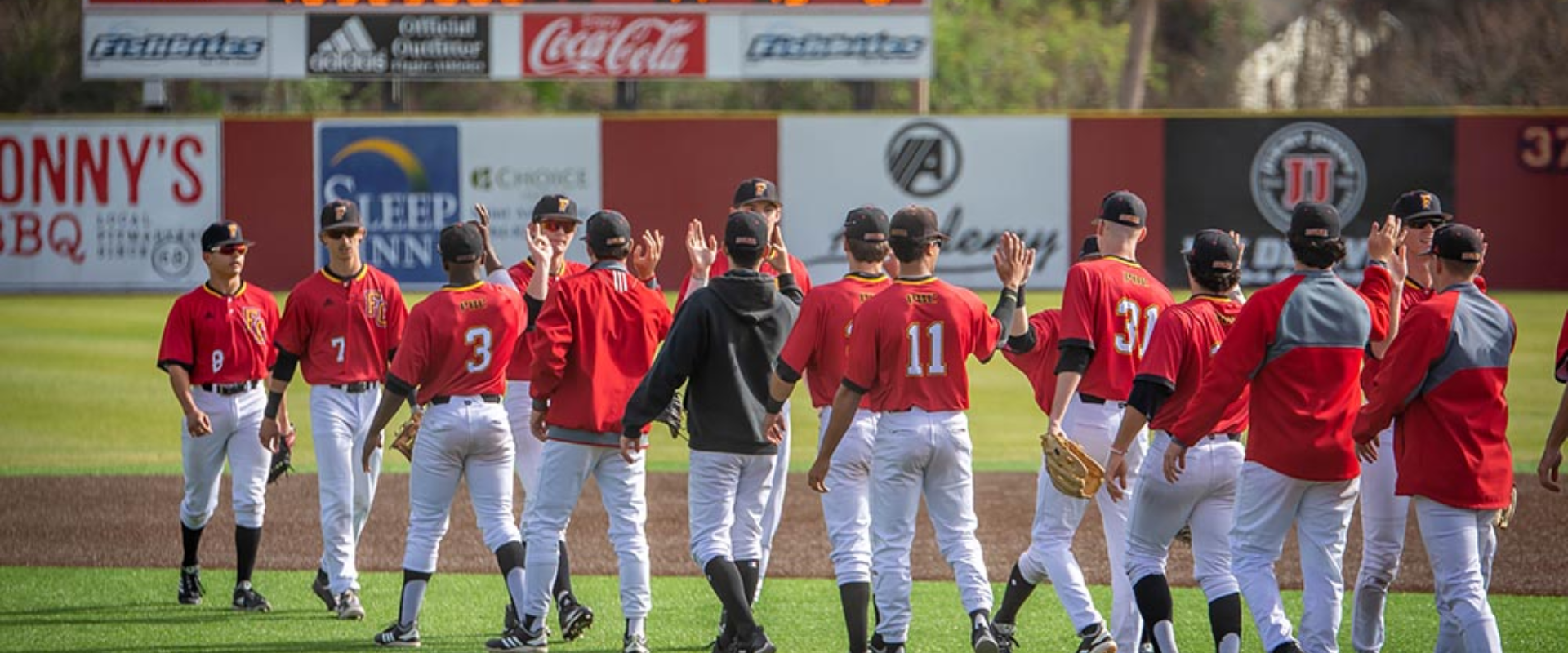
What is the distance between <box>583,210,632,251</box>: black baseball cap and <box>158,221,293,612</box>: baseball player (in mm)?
2324

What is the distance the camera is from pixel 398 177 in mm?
24500

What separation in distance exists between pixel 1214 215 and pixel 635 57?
27.5ft

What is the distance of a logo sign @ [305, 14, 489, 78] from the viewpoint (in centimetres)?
2408

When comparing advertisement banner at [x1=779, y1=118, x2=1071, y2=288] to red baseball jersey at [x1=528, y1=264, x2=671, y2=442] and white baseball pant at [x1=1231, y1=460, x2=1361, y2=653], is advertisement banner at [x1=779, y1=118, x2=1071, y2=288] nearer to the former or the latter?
red baseball jersey at [x1=528, y1=264, x2=671, y2=442]

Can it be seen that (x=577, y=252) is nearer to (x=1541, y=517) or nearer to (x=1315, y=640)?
(x=1541, y=517)

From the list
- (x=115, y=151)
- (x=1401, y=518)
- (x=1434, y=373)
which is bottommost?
(x=1401, y=518)

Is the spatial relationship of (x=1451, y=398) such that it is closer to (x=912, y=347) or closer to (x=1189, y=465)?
(x=1189, y=465)

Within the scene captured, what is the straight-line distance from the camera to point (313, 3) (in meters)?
24.2

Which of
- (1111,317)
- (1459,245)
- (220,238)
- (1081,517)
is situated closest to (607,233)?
(1111,317)

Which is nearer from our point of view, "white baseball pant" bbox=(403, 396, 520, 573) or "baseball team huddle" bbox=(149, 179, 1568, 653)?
"baseball team huddle" bbox=(149, 179, 1568, 653)

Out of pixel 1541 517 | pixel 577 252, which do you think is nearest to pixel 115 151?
pixel 577 252

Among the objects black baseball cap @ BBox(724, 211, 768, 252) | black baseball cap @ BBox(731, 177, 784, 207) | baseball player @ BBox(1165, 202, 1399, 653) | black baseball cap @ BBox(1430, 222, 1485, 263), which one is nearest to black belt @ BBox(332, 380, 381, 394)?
black baseball cap @ BBox(731, 177, 784, 207)

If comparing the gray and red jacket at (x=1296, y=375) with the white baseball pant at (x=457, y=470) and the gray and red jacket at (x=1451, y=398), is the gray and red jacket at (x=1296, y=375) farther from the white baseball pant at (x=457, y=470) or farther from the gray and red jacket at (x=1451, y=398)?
the white baseball pant at (x=457, y=470)

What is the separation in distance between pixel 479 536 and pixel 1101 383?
523 centimetres
